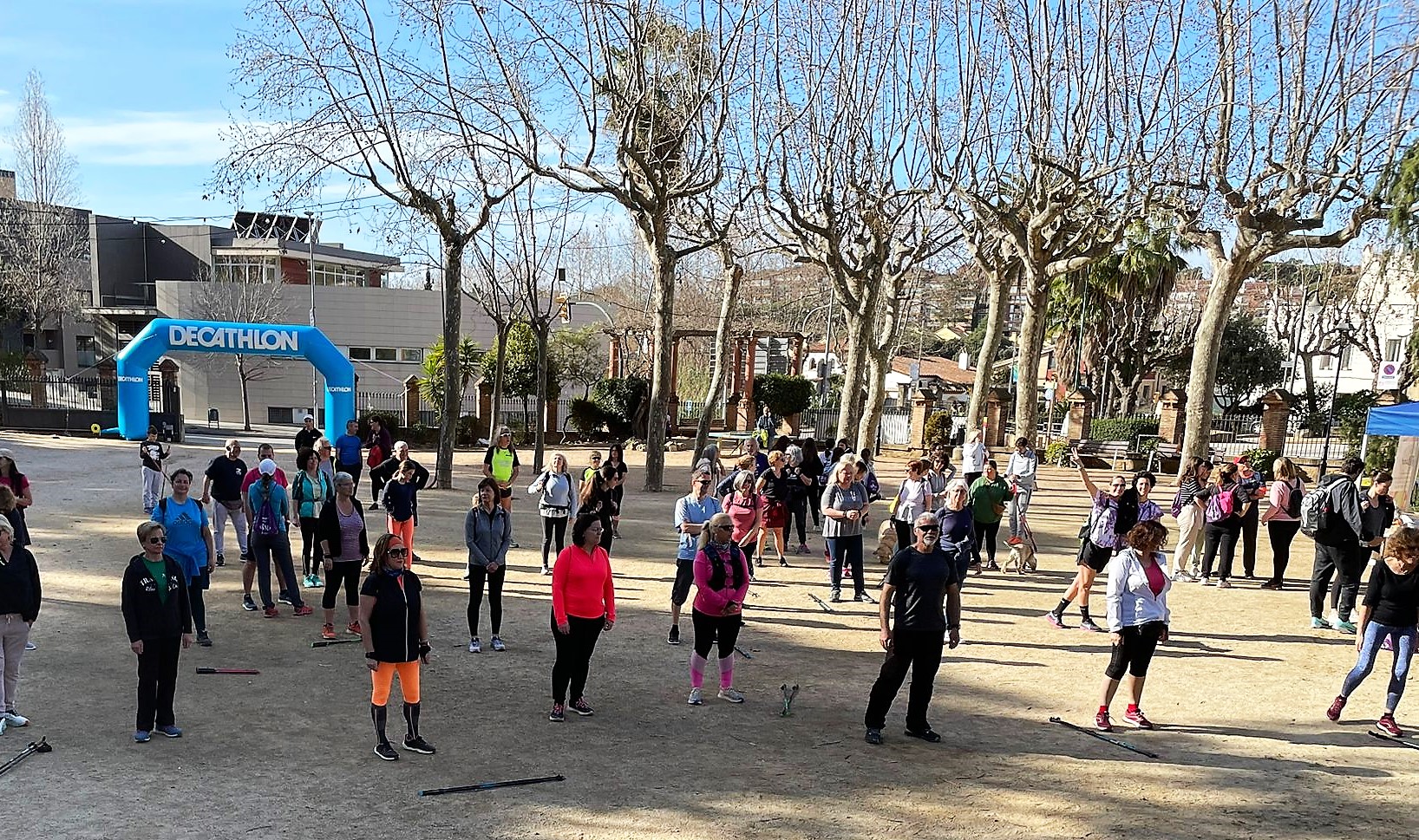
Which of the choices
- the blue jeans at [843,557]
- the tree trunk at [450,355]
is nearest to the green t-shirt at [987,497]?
the blue jeans at [843,557]

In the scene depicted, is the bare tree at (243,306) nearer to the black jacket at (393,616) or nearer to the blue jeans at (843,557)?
the blue jeans at (843,557)

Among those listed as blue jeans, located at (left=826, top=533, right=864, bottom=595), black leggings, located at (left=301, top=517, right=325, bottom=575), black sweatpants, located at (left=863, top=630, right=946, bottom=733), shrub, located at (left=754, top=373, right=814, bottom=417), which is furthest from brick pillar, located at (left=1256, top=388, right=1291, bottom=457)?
black leggings, located at (left=301, top=517, right=325, bottom=575)

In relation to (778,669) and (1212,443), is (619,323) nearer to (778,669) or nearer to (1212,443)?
(1212,443)

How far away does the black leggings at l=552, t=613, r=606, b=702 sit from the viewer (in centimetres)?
672

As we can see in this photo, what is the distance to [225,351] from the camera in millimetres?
24234

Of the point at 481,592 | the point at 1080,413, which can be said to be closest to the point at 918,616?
the point at 481,592

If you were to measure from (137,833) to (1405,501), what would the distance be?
65.8 ft

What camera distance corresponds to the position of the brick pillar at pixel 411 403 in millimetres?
30141

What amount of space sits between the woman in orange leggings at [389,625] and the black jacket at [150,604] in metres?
1.28

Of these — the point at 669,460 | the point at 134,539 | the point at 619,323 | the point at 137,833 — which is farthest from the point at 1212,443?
the point at 137,833

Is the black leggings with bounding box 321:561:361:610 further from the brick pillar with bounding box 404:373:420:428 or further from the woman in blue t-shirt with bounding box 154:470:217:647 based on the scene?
the brick pillar with bounding box 404:373:420:428

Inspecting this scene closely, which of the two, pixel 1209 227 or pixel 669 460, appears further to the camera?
pixel 669 460

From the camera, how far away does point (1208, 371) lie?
1970 centimetres

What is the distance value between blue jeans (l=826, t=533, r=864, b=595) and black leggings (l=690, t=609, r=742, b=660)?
3.41 m
